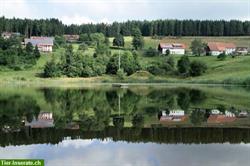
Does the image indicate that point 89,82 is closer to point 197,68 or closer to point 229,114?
point 197,68

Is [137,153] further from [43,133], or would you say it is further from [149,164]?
[43,133]

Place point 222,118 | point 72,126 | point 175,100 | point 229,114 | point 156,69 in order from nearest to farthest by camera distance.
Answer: point 72,126 < point 222,118 < point 229,114 < point 175,100 < point 156,69

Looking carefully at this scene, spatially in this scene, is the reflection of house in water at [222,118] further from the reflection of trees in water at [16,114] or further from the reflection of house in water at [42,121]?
the reflection of trees in water at [16,114]

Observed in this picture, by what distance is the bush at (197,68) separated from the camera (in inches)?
5590

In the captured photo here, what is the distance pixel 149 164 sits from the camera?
21750mm

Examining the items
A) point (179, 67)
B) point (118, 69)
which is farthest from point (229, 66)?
point (118, 69)

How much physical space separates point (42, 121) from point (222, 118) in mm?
16445

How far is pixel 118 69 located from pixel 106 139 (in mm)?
114646

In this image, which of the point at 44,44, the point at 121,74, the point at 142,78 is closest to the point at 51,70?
the point at 121,74

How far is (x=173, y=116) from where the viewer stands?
44.4 m

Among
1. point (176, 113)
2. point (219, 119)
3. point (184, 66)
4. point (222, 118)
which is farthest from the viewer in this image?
point (184, 66)

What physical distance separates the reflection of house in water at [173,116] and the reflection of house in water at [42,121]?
31.9 feet

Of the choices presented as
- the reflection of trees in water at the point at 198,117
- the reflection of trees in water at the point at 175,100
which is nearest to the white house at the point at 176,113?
the reflection of trees in water at the point at 198,117

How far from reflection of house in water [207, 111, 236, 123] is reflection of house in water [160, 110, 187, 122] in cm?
248
